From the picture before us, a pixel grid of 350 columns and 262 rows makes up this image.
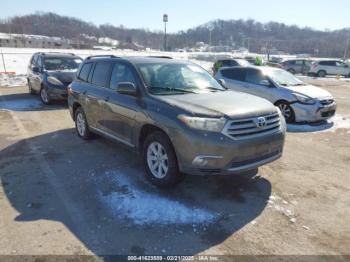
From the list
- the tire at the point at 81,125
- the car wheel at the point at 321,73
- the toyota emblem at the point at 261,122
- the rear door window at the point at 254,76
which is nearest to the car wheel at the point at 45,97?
the tire at the point at 81,125

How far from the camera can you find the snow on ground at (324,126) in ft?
27.5

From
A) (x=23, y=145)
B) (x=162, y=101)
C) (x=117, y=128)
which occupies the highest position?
(x=162, y=101)

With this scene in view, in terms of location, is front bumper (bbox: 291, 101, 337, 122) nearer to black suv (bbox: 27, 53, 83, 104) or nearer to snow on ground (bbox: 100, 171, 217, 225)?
snow on ground (bbox: 100, 171, 217, 225)

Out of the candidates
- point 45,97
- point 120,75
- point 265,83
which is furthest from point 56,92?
point 265,83

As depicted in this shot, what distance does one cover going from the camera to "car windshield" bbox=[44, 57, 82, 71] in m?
12.0

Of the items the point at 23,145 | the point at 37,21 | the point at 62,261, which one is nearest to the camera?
the point at 62,261

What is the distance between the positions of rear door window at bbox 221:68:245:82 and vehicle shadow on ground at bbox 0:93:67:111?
562 centimetres

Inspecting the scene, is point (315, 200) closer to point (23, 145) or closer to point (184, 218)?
point (184, 218)

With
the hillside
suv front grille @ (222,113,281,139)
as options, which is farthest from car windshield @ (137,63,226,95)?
the hillside

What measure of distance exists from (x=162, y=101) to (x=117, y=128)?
4.32ft

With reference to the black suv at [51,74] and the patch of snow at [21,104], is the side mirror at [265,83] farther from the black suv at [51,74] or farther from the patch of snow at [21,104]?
the patch of snow at [21,104]

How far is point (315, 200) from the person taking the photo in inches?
173

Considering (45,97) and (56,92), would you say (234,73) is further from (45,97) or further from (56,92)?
(45,97)

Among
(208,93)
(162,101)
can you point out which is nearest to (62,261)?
(162,101)
